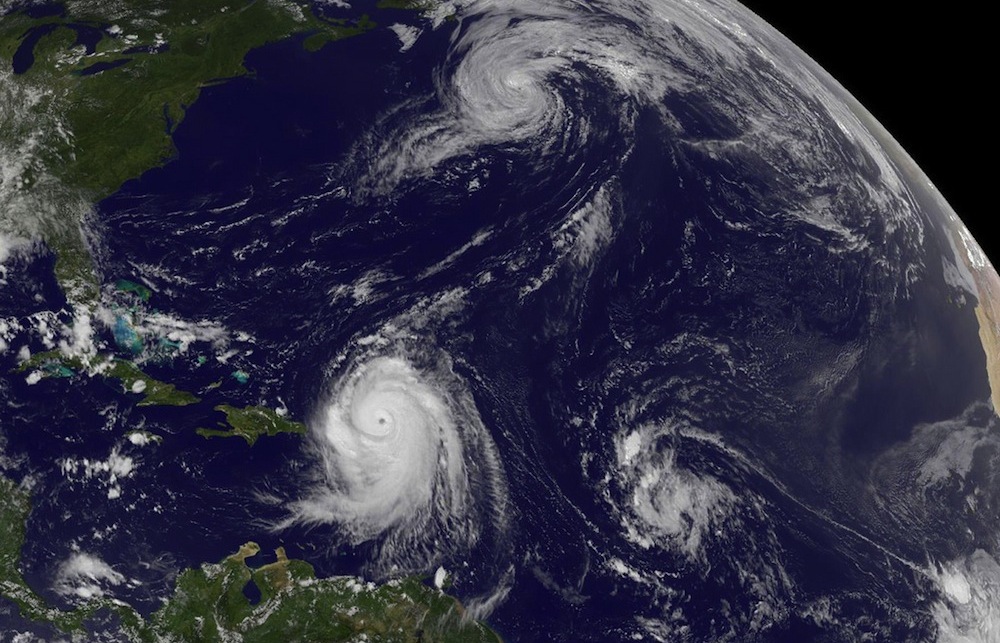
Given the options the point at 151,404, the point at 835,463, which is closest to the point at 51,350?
the point at 151,404

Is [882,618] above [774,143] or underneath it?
underneath

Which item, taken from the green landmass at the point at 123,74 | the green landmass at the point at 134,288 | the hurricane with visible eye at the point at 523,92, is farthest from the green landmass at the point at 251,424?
the hurricane with visible eye at the point at 523,92

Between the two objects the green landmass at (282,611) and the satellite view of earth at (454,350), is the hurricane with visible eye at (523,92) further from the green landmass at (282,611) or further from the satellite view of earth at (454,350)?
the green landmass at (282,611)

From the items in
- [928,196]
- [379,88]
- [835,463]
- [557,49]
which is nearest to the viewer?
[835,463]

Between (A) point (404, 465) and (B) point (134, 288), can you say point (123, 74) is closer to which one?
(B) point (134, 288)

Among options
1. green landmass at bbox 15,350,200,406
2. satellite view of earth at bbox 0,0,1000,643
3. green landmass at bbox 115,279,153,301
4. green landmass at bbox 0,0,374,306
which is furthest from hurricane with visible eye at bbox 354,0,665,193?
green landmass at bbox 15,350,200,406

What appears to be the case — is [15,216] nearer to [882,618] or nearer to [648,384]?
[648,384]

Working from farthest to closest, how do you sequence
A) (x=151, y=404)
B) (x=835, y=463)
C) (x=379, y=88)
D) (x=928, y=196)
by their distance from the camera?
1. (x=928, y=196)
2. (x=379, y=88)
3. (x=835, y=463)
4. (x=151, y=404)
